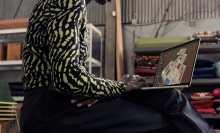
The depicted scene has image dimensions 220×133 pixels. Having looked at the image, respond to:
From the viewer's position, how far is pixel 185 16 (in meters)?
3.25

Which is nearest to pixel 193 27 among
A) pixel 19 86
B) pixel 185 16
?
pixel 185 16

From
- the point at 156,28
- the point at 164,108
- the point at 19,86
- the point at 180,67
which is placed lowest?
the point at 19,86

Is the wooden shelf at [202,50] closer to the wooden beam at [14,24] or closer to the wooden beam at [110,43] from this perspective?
the wooden beam at [110,43]

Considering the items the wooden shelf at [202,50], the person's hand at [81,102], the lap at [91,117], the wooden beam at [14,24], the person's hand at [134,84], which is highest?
the wooden beam at [14,24]

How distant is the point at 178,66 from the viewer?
1034 mm

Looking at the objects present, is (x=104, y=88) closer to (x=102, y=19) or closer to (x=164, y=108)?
(x=164, y=108)

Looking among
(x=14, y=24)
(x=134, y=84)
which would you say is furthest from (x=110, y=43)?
(x=134, y=84)

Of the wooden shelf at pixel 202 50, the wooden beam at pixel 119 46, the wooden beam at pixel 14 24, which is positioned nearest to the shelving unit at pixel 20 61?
the wooden beam at pixel 14 24

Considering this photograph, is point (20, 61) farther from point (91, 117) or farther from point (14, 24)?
point (91, 117)

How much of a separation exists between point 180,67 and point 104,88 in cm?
25

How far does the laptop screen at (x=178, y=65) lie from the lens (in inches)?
38.0

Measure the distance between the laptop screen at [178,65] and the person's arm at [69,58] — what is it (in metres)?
0.17


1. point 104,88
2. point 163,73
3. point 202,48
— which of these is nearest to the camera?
point 104,88

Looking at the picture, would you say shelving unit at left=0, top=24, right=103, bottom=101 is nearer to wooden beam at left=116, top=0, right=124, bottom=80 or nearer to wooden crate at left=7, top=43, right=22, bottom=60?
wooden crate at left=7, top=43, right=22, bottom=60
